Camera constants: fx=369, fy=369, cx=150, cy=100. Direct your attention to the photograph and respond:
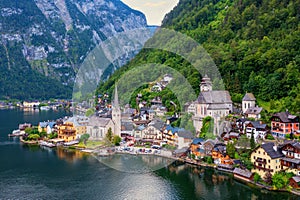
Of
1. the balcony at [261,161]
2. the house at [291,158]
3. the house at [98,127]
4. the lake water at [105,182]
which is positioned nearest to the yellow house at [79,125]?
the house at [98,127]

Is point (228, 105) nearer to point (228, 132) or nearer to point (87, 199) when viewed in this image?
point (228, 132)

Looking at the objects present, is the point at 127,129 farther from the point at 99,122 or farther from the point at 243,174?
the point at 243,174

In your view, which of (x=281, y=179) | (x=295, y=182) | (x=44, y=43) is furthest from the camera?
(x=44, y=43)

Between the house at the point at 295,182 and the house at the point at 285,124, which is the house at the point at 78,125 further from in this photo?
the house at the point at 295,182

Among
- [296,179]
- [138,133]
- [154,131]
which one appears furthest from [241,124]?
[138,133]

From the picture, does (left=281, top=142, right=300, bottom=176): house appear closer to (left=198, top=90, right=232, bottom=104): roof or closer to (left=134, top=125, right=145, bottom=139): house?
(left=198, top=90, right=232, bottom=104): roof

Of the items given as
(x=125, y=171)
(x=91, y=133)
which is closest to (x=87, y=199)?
(x=125, y=171)

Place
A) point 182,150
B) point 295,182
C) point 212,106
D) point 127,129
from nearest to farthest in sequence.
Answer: point 295,182 → point 182,150 → point 212,106 → point 127,129

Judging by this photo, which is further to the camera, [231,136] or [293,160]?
[231,136]
